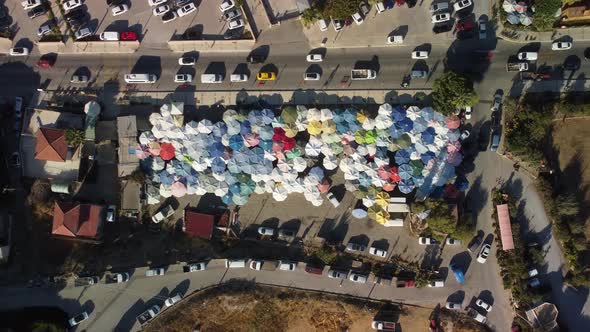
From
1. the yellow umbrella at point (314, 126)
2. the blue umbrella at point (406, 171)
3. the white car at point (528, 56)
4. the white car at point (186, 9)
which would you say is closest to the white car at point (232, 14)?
the white car at point (186, 9)

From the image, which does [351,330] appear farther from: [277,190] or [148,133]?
[148,133]

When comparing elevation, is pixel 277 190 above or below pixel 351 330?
above

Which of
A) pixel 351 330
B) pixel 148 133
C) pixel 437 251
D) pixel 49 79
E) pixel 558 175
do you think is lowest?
pixel 351 330

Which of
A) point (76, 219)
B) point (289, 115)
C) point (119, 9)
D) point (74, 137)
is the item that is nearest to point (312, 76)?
point (289, 115)

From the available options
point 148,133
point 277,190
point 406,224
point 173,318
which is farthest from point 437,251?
point 148,133

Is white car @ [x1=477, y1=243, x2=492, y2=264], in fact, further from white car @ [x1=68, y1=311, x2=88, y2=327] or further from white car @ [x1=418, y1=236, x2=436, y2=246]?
white car @ [x1=68, y1=311, x2=88, y2=327]

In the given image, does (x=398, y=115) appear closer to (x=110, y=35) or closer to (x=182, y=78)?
(x=182, y=78)
